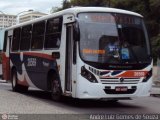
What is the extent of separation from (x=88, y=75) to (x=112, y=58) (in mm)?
901

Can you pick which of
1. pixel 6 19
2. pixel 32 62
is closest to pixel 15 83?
pixel 32 62

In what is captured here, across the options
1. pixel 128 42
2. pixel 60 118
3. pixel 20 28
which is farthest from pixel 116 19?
pixel 20 28

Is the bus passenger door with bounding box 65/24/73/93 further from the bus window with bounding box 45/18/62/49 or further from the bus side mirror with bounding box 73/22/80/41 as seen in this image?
the bus window with bounding box 45/18/62/49

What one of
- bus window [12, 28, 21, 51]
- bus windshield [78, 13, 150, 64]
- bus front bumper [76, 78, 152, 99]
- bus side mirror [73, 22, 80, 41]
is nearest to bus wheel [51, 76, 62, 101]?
bus front bumper [76, 78, 152, 99]

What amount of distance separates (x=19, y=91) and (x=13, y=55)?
165cm

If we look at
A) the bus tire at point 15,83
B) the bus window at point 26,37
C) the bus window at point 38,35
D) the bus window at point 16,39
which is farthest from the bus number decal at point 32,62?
the bus tire at point 15,83

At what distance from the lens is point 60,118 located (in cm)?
1198

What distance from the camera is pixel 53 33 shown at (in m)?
16.5

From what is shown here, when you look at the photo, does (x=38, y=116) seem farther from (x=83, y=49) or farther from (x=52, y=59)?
(x=52, y=59)

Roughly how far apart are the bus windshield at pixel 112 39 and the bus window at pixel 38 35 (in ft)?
11.1

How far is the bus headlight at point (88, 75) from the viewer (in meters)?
14.2

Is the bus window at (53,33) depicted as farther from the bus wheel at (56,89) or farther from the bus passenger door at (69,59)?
the bus wheel at (56,89)

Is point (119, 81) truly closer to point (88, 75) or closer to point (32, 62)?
point (88, 75)

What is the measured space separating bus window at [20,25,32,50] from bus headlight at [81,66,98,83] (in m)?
5.76
